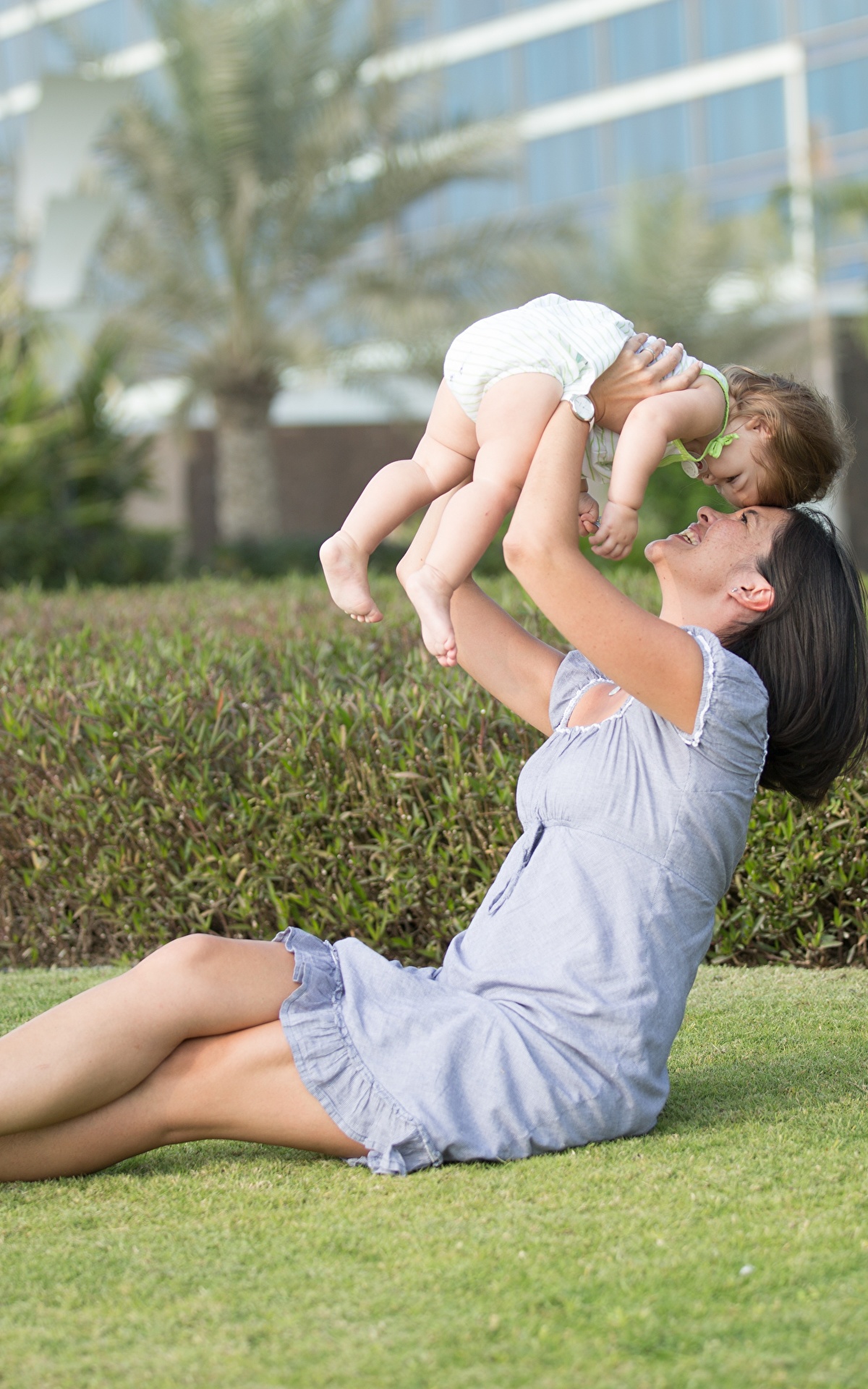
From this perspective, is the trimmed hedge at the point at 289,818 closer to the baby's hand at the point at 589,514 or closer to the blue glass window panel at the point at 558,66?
the baby's hand at the point at 589,514

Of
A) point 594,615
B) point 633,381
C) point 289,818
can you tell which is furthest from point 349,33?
point 594,615

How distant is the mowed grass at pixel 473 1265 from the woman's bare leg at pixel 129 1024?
205 mm

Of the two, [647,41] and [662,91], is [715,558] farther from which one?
[647,41]

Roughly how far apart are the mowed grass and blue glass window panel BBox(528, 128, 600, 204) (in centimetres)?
3225

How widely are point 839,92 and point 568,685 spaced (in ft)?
102

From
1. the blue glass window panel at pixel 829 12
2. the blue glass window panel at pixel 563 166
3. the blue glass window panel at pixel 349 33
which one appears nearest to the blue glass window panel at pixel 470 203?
the blue glass window panel at pixel 563 166

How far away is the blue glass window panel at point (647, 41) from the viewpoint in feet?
104

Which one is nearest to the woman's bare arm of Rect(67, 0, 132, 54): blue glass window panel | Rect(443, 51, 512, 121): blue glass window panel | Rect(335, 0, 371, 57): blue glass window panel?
Rect(335, 0, 371, 57): blue glass window panel

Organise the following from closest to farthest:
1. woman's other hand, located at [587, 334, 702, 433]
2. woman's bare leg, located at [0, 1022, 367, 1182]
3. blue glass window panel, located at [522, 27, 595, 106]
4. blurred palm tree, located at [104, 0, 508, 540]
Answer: woman's bare leg, located at [0, 1022, 367, 1182] < woman's other hand, located at [587, 334, 702, 433] < blurred palm tree, located at [104, 0, 508, 540] < blue glass window panel, located at [522, 27, 595, 106]

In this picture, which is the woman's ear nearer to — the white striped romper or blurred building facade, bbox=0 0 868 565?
the white striped romper

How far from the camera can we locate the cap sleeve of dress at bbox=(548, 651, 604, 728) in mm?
2952

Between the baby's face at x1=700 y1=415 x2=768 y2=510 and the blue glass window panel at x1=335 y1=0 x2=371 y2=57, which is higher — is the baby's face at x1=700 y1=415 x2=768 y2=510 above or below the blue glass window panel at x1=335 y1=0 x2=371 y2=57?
below

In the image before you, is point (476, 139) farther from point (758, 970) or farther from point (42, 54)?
point (42, 54)

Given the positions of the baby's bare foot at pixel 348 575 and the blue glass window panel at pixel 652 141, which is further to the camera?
the blue glass window panel at pixel 652 141
